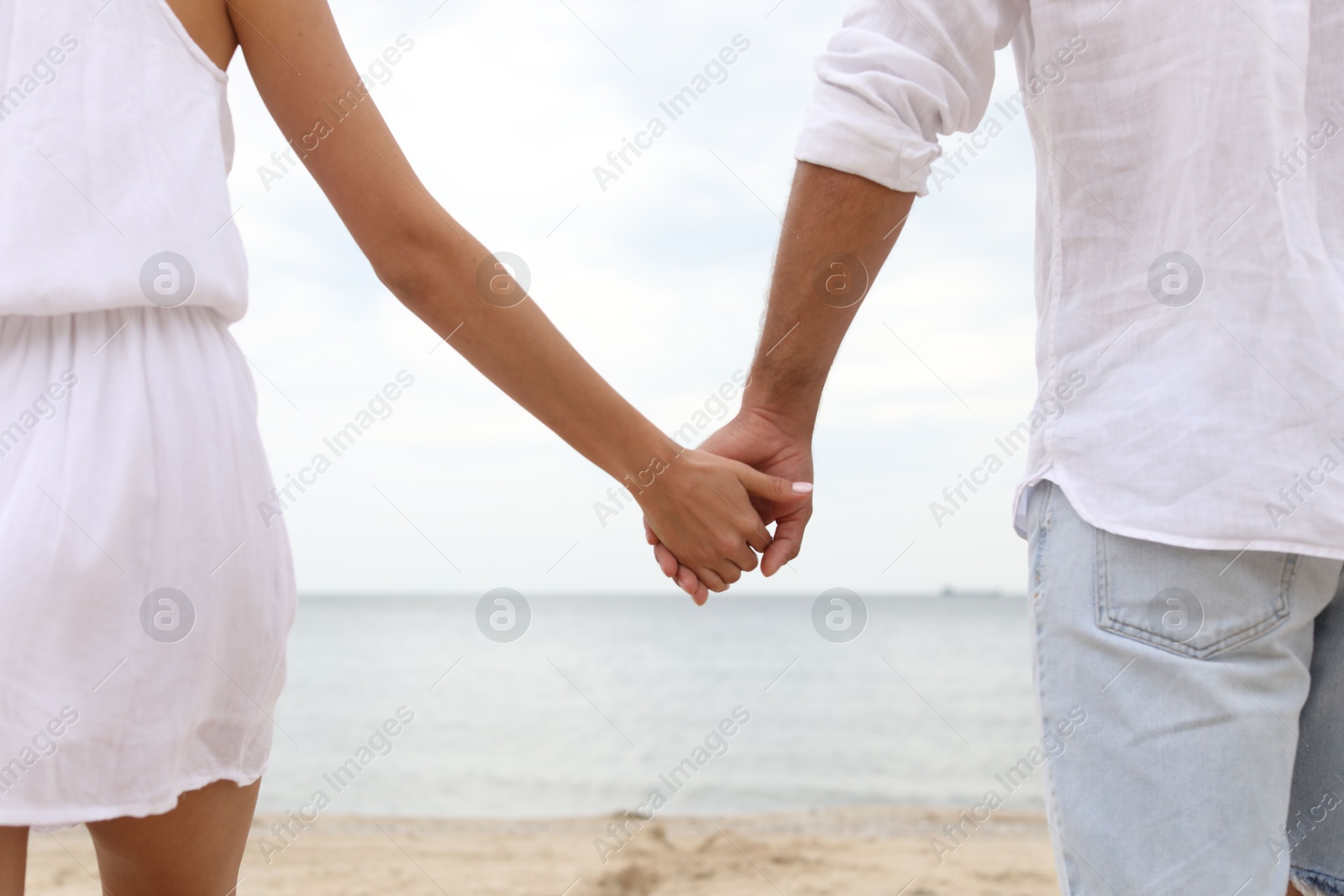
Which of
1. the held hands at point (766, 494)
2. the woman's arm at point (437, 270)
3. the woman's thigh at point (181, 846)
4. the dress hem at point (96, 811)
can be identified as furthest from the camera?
the held hands at point (766, 494)

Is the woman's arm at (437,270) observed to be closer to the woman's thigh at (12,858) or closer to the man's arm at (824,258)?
the man's arm at (824,258)

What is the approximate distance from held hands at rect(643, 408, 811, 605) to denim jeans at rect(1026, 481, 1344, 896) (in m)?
0.98

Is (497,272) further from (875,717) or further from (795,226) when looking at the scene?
(875,717)

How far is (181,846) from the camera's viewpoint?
1219 millimetres

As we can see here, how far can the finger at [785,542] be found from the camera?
231 centimetres

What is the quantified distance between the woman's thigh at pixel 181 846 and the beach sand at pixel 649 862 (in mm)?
4163

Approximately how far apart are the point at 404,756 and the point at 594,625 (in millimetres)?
35081

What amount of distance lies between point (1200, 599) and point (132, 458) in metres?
1.19

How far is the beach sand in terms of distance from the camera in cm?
522

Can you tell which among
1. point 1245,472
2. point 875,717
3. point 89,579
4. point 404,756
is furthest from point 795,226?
point 875,717

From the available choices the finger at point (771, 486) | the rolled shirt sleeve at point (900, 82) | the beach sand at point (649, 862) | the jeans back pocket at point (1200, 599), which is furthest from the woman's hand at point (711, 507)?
the beach sand at point (649, 862)

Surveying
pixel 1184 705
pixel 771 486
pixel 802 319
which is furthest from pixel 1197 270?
pixel 771 486

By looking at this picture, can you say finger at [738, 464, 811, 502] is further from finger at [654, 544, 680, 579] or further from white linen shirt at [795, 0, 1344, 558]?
white linen shirt at [795, 0, 1344, 558]

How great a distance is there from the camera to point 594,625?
47.5 meters
